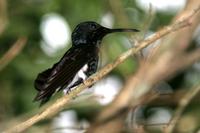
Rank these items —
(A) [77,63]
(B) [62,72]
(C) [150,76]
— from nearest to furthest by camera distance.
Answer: (B) [62,72] < (A) [77,63] < (C) [150,76]

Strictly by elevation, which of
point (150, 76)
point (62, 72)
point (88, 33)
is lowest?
point (62, 72)

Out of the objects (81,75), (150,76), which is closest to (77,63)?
(81,75)

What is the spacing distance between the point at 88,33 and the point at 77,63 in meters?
0.11

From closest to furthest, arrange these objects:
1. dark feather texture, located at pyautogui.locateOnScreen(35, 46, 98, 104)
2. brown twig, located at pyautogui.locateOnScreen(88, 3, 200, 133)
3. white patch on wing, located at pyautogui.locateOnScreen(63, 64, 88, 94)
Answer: dark feather texture, located at pyautogui.locateOnScreen(35, 46, 98, 104), white patch on wing, located at pyautogui.locateOnScreen(63, 64, 88, 94), brown twig, located at pyautogui.locateOnScreen(88, 3, 200, 133)

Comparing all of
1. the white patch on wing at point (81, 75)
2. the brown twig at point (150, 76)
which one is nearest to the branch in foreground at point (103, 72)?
the white patch on wing at point (81, 75)

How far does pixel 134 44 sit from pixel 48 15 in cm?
178

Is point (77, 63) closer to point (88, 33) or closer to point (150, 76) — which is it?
point (88, 33)

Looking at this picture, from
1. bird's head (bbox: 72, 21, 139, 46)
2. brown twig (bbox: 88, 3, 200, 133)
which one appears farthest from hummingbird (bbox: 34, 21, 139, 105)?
brown twig (bbox: 88, 3, 200, 133)

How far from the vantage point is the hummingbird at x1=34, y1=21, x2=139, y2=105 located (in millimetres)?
1481

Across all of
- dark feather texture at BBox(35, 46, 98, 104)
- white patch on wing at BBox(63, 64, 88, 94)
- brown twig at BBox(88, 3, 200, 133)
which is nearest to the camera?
dark feather texture at BBox(35, 46, 98, 104)

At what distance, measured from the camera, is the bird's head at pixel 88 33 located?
1.69 meters

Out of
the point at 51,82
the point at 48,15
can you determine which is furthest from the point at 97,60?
the point at 48,15

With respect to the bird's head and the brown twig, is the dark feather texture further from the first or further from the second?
the brown twig

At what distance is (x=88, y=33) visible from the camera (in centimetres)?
171
